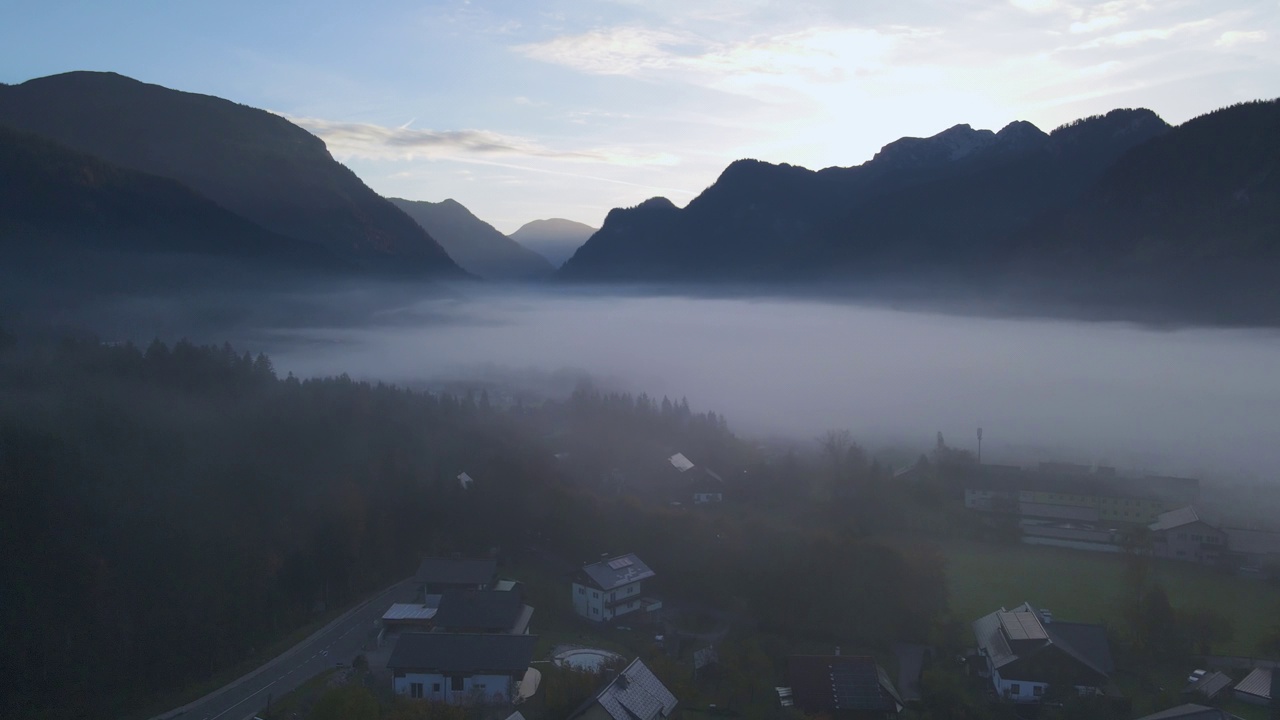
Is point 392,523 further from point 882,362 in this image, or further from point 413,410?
point 882,362

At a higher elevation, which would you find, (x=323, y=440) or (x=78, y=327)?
(x=78, y=327)

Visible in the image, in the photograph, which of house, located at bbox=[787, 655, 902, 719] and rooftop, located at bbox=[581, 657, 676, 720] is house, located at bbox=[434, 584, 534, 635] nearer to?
rooftop, located at bbox=[581, 657, 676, 720]

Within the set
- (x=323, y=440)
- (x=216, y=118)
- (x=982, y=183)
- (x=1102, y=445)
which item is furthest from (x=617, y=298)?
(x=323, y=440)

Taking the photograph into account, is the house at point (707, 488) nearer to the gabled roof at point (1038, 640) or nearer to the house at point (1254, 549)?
the gabled roof at point (1038, 640)

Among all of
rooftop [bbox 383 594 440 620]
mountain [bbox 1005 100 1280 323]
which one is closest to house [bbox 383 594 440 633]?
rooftop [bbox 383 594 440 620]

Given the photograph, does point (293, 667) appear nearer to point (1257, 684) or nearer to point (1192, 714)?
point (1192, 714)

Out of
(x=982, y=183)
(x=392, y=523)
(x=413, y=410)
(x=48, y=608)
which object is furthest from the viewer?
(x=982, y=183)
